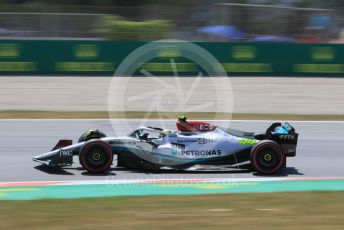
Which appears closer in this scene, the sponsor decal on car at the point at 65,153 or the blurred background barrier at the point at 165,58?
the sponsor decal on car at the point at 65,153

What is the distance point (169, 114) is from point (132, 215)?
9.40 meters

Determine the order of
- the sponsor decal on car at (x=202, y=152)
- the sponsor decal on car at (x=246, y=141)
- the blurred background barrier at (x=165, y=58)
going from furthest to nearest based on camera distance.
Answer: the blurred background barrier at (x=165, y=58), the sponsor decal on car at (x=246, y=141), the sponsor decal on car at (x=202, y=152)

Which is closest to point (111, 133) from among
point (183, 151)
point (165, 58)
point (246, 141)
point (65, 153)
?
point (65, 153)

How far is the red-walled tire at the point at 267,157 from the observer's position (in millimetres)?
8703

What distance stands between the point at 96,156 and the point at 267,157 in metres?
2.38

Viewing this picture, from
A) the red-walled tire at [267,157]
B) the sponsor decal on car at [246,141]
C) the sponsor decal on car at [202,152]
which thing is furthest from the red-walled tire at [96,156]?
the red-walled tire at [267,157]

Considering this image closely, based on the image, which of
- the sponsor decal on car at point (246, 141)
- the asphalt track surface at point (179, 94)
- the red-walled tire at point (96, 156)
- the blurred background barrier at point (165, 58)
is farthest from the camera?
the blurred background barrier at point (165, 58)

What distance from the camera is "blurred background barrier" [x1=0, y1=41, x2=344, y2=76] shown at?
21.8m

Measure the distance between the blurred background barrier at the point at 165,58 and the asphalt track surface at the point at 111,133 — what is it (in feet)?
25.1

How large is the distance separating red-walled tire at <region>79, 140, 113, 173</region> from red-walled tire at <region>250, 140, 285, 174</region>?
2003mm

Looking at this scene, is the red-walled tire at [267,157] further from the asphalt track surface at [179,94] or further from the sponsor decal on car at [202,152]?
the asphalt track surface at [179,94]

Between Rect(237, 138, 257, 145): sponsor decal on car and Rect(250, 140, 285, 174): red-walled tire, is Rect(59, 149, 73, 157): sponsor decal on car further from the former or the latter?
Rect(250, 140, 285, 174): red-walled tire

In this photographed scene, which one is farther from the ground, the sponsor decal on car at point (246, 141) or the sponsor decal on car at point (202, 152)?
the sponsor decal on car at point (246, 141)

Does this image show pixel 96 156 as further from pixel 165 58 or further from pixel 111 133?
pixel 165 58
